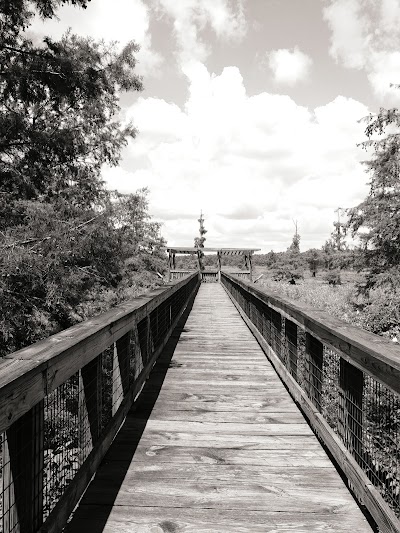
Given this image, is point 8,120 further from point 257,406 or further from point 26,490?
point 26,490

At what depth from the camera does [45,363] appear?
195cm

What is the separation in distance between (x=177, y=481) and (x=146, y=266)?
35.2m

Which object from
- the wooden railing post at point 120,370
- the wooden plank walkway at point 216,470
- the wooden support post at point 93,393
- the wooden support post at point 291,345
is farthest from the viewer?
the wooden support post at point 291,345

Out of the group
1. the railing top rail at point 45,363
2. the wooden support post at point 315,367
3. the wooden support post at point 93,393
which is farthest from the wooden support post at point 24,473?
the wooden support post at point 315,367

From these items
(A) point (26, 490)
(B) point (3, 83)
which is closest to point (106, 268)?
(B) point (3, 83)

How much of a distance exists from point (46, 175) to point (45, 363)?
391 inches

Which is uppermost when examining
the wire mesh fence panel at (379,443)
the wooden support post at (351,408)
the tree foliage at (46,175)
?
the tree foliage at (46,175)

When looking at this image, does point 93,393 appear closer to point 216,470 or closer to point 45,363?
point 216,470

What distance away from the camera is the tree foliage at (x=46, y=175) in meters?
8.95

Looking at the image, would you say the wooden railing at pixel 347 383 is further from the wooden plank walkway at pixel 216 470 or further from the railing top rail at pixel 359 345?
the wooden plank walkway at pixel 216 470

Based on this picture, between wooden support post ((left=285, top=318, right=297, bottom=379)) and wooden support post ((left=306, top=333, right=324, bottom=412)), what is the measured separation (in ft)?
2.21

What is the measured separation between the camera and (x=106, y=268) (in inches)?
440

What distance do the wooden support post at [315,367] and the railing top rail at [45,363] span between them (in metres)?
1.65

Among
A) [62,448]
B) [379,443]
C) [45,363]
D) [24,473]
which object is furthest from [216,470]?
[62,448]
